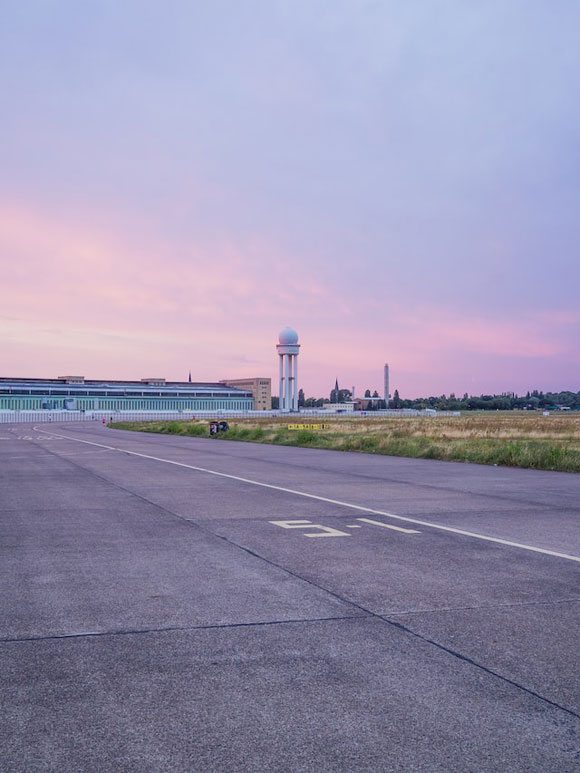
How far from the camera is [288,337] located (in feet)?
480

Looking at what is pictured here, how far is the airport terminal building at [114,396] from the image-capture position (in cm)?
14891

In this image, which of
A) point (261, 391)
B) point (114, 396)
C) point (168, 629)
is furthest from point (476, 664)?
point (261, 391)

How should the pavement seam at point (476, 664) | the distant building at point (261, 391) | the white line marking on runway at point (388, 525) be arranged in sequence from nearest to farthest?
the pavement seam at point (476, 664), the white line marking on runway at point (388, 525), the distant building at point (261, 391)

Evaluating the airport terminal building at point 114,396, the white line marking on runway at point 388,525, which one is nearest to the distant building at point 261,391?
the airport terminal building at point 114,396

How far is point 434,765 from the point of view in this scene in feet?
11.8

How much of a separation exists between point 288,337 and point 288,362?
5.00 metres

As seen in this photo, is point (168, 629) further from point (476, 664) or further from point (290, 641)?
point (476, 664)

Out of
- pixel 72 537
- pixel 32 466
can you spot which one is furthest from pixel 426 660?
pixel 32 466

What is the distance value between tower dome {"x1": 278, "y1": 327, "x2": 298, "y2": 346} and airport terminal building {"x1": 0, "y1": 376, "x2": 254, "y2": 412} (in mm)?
27323

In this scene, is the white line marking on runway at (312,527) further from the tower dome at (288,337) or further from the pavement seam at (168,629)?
the tower dome at (288,337)

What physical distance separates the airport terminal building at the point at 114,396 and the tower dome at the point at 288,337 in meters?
27.3

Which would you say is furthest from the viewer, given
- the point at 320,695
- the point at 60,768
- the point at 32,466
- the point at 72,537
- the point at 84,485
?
the point at 32,466

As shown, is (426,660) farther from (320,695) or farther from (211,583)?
(211,583)

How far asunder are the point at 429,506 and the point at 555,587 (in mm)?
6474
